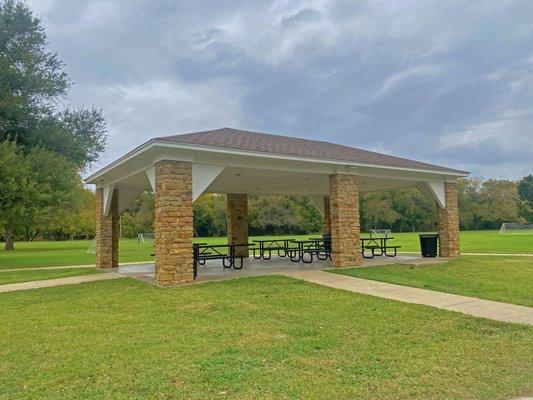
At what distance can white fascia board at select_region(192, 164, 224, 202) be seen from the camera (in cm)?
899

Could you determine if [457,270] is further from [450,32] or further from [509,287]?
[450,32]

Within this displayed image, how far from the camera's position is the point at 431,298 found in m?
7.13

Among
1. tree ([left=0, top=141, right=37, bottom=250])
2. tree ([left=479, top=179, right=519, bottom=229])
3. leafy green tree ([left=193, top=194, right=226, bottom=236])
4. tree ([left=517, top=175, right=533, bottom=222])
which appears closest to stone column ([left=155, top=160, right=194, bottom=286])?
tree ([left=0, top=141, right=37, bottom=250])

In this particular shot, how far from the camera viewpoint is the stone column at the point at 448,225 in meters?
13.8

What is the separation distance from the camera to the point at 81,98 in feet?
75.8

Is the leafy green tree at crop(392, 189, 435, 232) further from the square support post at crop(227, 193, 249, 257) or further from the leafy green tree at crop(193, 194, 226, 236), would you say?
the square support post at crop(227, 193, 249, 257)

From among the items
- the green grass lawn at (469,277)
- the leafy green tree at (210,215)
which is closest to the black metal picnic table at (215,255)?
the green grass lawn at (469,277)

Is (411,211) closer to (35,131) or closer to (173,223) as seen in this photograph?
(35,131)

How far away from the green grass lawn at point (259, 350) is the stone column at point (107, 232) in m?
6.55

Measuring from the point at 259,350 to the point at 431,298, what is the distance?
4.11 metres

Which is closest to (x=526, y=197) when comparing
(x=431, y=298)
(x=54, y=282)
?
(x=431, y=298)

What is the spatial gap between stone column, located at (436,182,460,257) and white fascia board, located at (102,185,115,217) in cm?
1104

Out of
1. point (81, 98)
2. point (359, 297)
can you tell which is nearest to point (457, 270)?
point (359, 297)

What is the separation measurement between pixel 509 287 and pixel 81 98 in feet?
75.2
